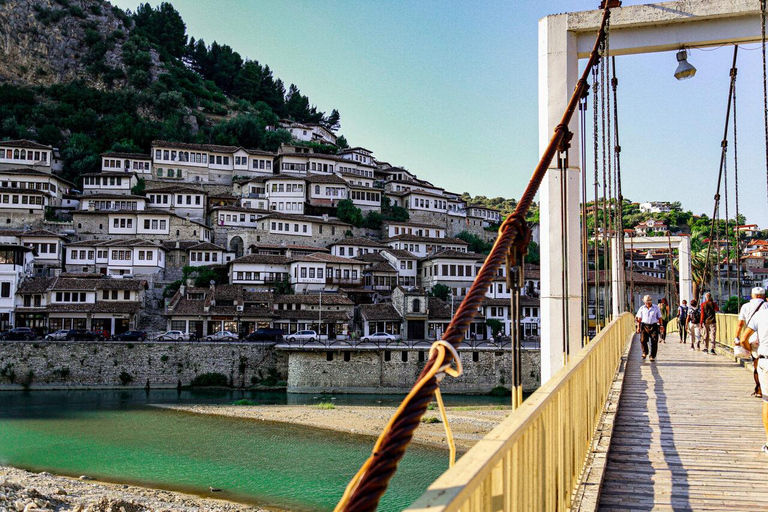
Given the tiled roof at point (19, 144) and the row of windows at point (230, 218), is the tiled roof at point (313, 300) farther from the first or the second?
the tiled roof at point (19, 144)

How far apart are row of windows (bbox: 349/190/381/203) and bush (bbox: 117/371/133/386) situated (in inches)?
1290

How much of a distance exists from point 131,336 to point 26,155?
33.8 meters

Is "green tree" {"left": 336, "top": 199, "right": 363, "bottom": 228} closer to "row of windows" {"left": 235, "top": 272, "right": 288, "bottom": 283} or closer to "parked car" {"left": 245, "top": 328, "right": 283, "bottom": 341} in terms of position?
"row of windows" {"left": 235, "top": 272, "right": 288, "bottom": 283}

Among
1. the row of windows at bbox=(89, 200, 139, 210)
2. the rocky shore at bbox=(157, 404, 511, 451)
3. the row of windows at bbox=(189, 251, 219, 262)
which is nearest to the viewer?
the rocky shore at bbox=(157, 404, 511, 451)

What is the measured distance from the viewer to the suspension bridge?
1.59 m

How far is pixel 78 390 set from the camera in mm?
32562

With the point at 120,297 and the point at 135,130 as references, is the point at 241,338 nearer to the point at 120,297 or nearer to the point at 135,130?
the point at 120,297

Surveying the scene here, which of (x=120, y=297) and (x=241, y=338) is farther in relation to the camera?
(x=120, y=297)

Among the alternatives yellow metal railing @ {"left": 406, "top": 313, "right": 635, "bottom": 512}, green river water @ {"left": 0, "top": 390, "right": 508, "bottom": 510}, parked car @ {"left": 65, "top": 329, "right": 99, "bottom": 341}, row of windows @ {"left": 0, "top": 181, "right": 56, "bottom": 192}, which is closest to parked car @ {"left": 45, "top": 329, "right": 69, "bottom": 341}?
parked car @ {"left": 65, "top": 329, "right": 99, "bottom": 341}

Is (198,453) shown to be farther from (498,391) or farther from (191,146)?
(191,146)

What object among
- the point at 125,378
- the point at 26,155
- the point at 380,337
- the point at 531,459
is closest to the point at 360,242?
the point at 380,337

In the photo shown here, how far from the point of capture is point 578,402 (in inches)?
151

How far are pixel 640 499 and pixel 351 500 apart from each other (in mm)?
3160

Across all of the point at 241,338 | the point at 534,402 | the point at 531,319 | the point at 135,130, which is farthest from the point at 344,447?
the point at 135,130
